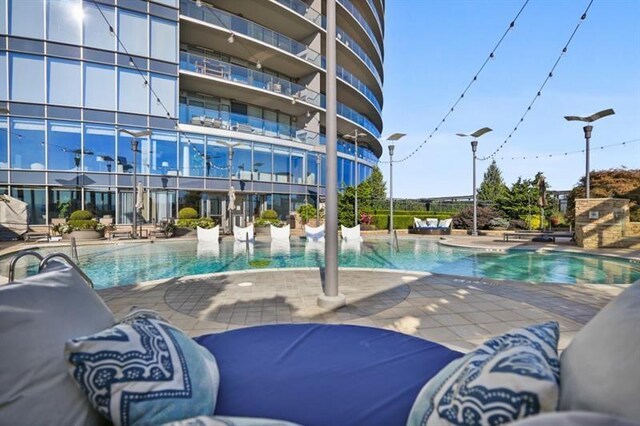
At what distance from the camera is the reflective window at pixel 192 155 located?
16875 mm

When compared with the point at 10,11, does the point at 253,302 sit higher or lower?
lower

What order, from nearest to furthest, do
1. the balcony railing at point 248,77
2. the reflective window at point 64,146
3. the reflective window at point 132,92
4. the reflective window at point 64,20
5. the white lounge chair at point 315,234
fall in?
the white lounge chair at point 315,234
the reflective window at point 64,20
the reflective window at point 64,146
the reflective window at point 132,92
the balcony railing at point 248,77

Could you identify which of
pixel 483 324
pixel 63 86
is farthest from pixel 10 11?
pixel 483 324

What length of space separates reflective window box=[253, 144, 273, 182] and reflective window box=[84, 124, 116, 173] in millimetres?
6994

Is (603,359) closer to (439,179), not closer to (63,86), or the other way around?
(63,86)

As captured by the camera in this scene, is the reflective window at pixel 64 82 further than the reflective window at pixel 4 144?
Yes

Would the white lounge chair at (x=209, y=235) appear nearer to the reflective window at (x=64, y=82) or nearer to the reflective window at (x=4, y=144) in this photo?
the reflective window at (x=64, y=82)

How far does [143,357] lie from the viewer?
112cm

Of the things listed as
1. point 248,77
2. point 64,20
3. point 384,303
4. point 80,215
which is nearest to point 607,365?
point 384,303

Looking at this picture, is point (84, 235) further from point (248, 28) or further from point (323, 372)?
point (323, 372)

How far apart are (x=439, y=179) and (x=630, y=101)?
17.4 m

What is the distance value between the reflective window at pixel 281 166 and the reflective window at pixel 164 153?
5620 mm

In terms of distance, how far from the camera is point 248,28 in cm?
1758

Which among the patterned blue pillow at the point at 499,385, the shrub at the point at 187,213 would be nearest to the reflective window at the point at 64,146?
the shrub at the point at 187,213
